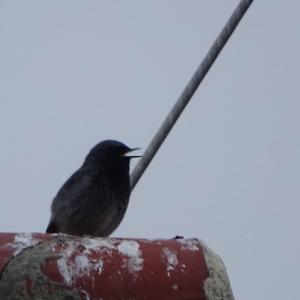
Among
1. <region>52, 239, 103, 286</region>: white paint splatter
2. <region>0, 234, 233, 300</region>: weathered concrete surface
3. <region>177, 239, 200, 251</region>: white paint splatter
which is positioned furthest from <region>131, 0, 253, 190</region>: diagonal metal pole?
<region>52, 239, 103, 286</region>: white paint splatter

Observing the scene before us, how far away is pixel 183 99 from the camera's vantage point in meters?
4.54

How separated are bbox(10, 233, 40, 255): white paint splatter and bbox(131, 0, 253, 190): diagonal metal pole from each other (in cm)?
189

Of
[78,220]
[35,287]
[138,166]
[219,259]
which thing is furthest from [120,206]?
[35,287]

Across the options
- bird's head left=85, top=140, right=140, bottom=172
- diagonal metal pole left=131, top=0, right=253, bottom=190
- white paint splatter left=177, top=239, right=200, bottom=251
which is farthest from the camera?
bird's head left=85, top=140, right=140, bottom=172

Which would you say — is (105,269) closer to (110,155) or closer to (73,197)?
(73,197)

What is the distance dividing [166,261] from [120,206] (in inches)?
132

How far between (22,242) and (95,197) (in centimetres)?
340

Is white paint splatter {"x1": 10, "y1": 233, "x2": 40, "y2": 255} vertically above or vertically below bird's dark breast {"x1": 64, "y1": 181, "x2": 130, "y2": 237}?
above

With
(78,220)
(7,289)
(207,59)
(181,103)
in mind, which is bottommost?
(78,220)

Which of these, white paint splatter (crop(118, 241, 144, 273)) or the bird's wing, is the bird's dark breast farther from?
white paint splatter (crop(118, 241, 144, 273))

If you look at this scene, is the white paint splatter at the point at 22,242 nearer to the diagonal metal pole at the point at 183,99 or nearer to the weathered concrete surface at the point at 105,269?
the weathered concrete surface at the point at 105,269

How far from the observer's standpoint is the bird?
19.1 feet

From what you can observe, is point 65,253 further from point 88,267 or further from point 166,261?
point 166,261

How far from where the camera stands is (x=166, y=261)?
2621mm
